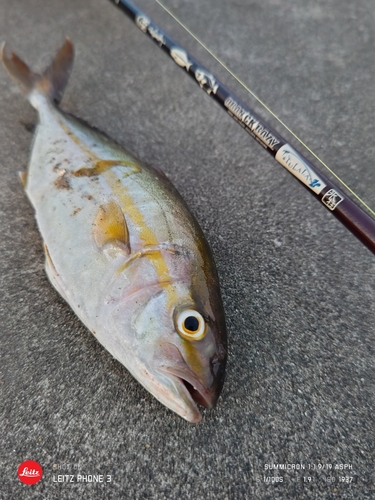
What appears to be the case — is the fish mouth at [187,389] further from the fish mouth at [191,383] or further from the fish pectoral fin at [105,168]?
the fish pectoral fin at [105,168]

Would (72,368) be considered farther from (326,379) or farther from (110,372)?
(326,379)

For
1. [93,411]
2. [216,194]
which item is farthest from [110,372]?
[216,194]

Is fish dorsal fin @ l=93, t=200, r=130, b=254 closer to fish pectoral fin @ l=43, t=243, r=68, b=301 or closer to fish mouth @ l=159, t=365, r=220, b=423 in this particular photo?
fish pectoral fin @ l=43, t=243, r=68, b=301

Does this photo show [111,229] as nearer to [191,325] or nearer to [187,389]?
[191,325]

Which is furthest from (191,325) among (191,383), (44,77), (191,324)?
(44,77)

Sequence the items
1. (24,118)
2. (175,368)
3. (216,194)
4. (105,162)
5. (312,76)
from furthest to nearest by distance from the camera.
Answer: (312,76), (24,118), (216,194), (105,162), (175,368)

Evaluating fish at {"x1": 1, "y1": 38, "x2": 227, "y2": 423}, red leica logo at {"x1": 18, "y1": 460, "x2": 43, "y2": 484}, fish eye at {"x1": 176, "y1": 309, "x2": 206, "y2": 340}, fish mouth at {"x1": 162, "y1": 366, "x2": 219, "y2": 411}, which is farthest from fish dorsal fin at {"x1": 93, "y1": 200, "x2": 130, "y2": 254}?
red leica logo at {"x1": 18, "y1": 460, "x2": 43, "y2": 484}

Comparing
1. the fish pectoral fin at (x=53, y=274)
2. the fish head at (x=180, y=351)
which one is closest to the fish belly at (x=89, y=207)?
the fish pectoral fin at (x=53, y=274)

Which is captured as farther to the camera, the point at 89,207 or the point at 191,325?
the point at 89,207
